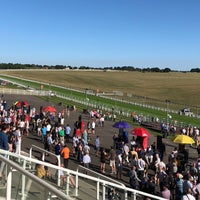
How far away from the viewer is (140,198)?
32.5 feet

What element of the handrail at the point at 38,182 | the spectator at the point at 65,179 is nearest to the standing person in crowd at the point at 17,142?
the spectator at the point at 65,179

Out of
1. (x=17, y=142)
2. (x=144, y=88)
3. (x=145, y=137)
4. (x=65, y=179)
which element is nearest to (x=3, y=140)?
(x=17, y=142)

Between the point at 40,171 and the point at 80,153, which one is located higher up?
the point at 40,171

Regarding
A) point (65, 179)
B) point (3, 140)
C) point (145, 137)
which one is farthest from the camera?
point (145, 137)

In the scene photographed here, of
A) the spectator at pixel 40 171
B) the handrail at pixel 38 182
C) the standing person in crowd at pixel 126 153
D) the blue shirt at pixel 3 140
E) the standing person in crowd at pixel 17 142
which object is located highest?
the handrail at pixel 38 182

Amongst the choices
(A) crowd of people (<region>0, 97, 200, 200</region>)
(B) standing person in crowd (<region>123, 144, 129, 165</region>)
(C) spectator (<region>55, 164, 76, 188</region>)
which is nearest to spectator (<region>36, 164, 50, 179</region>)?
(A) crowd of people (<region>0, 97, 200, 200</region>)

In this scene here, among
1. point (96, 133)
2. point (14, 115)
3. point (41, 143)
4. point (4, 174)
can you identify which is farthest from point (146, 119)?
point (4, 174)

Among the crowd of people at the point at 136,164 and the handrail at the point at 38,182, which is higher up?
the handrail at the point at 38,182

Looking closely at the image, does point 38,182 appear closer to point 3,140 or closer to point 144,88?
point 3,140

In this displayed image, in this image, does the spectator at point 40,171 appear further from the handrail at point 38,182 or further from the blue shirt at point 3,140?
the blue shirt at point 3,140

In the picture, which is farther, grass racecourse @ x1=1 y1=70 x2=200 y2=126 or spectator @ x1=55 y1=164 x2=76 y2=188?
grass racecourse @ x1=1 y1=70 x2=200 y2=126

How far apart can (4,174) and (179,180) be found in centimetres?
960

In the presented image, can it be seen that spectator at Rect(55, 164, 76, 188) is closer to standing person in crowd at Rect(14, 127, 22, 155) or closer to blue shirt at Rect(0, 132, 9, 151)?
blue shirt at Rect(0, 132, 9, 151)

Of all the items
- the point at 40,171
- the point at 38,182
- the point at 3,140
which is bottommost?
the point at 3,140
